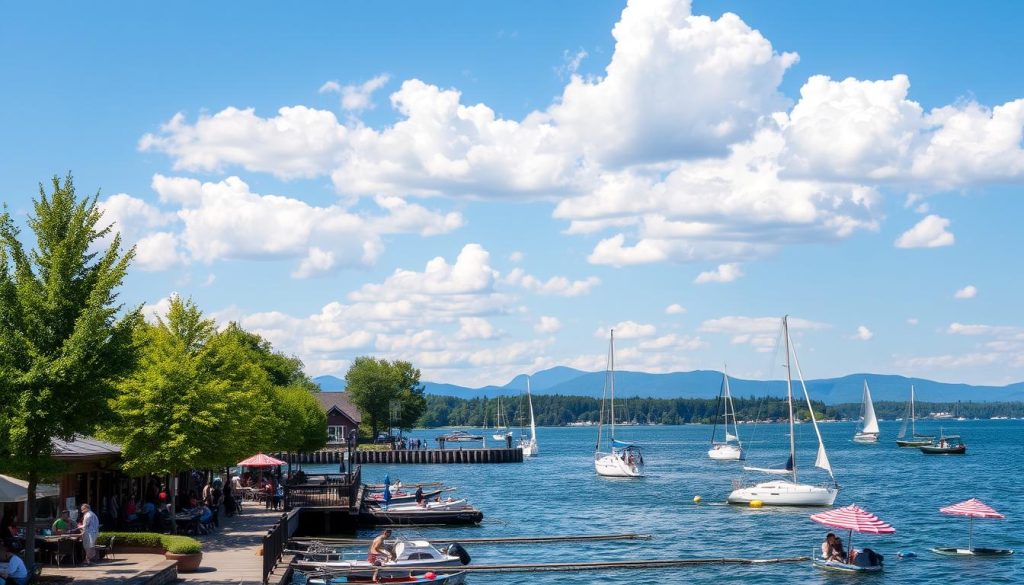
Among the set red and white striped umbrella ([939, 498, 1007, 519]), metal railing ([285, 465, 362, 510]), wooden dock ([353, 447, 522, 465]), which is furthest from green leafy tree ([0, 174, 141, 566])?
wooden dock ([353, 447, 522, 465])

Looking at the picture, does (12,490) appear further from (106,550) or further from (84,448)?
(84,448)

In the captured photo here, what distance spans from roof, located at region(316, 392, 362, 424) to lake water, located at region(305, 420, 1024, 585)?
18.0 meters

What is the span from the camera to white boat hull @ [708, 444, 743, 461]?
139250 mm

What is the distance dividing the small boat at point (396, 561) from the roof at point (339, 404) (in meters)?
100

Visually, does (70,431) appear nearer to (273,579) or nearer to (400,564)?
(273,579)

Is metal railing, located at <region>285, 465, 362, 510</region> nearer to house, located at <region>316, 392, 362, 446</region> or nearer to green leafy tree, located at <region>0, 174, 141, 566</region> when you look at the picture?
green leafy tree, located at <region>0, 174, 141, 566</region>

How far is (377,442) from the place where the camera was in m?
162

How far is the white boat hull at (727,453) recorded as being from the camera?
457 feet

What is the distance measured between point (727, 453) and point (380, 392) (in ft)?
175

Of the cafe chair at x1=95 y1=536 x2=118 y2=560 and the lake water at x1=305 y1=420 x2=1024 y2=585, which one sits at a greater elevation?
the cafe chair at x1=95 y1=536 x2=118 y2=560

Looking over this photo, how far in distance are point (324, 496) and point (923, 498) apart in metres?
47.7

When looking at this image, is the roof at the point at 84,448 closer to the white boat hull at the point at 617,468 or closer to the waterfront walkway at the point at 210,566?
the waterfront walkway at the point at 210,566

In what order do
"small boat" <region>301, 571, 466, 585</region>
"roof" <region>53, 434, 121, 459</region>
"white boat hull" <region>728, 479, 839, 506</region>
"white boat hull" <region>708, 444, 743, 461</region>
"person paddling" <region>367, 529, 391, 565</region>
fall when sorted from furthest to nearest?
1. "white boat hull" <region>708, 444, 743, 461</region>
2. "white boat hull" <region>728, 479, 839, 506</region>
3. "person paddling" <region>367, 529, 391, 565</region>
4. "small boat" <region>301, 571, 466, 585</region>
5. "roof" <region>53, 434, 121, 459</region>

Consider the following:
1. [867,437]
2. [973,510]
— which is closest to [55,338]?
[973,510]
